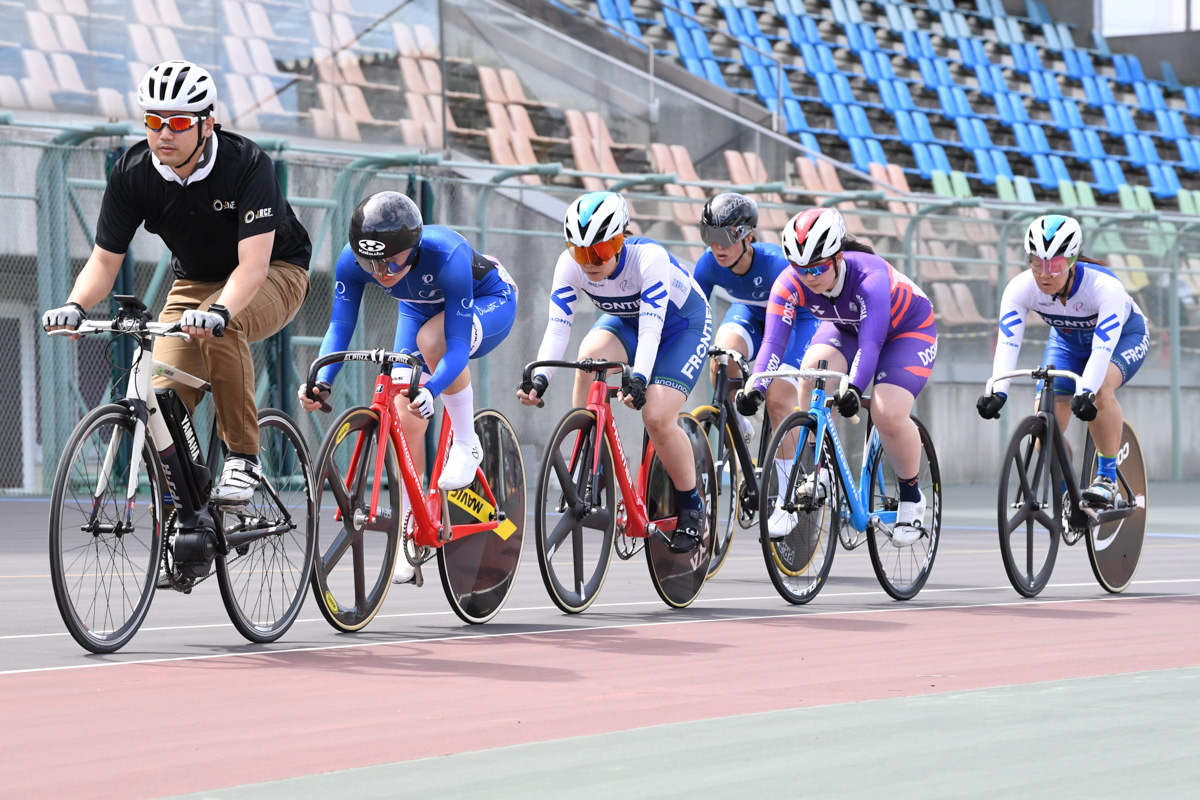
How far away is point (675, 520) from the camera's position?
759cm

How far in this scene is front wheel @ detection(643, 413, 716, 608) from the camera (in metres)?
7.57

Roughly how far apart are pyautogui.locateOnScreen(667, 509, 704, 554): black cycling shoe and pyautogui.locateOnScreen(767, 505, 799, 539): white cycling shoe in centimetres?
31

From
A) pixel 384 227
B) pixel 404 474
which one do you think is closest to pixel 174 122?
pixel 384 227

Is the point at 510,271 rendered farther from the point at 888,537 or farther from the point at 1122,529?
the point at 888,537

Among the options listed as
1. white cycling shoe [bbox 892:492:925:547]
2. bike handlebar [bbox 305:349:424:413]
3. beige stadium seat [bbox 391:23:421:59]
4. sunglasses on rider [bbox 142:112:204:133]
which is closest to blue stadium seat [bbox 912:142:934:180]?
beige stadium seat [bbox 391:23:421:59]

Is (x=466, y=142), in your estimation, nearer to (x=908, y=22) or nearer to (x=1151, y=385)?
(x=1151, y=385)

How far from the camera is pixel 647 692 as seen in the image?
532 cm

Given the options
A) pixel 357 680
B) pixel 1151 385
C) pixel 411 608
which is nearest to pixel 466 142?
pixel 1151 385

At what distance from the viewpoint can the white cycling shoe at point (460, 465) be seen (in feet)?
22.1

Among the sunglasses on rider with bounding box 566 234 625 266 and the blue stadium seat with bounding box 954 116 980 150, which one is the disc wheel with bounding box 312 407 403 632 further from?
the blue stadium seat with bounding box 954 116 980 150

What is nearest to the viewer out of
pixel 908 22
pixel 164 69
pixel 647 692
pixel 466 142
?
pixel 647 692

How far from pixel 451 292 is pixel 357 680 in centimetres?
175

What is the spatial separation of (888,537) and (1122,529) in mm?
1375

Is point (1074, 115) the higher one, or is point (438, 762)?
point (1074, 115)
